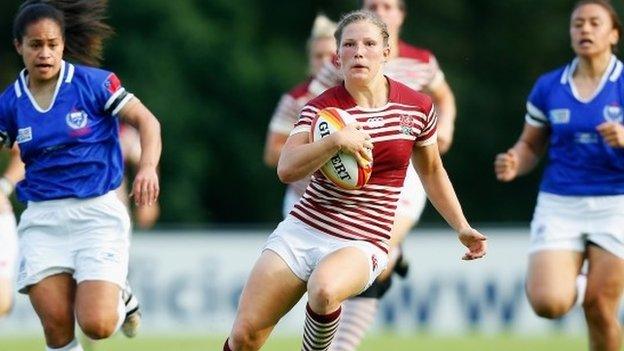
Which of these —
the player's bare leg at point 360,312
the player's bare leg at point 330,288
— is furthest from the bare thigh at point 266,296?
the player's bare leg at point 360,312

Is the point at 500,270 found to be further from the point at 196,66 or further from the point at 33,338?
the point at 196,66

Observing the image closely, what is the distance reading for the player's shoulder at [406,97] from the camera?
730cm

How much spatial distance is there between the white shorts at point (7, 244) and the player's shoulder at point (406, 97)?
3.34 m

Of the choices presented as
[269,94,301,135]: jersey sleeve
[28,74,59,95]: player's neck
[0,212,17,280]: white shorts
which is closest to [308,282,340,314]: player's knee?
[28,74,59,95]: player's neck

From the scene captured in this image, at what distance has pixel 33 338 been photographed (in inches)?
554

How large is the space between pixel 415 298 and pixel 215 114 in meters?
9.44

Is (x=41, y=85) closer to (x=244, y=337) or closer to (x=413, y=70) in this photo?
(x=244, y=337)

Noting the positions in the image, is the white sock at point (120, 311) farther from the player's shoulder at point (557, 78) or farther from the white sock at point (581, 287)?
the player's shoulder at point (557, 78)

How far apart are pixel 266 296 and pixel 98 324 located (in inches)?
38.7

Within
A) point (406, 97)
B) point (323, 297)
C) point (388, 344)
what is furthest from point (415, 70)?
point (388, 344)

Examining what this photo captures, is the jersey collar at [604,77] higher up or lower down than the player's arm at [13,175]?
higher up

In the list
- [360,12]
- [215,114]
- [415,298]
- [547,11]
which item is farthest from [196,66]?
[360,12]

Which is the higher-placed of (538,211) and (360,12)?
(360,12)

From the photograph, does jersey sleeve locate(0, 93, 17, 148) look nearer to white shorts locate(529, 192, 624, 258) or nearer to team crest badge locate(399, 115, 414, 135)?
team crest badge locate(399, 115, 414, 135)
